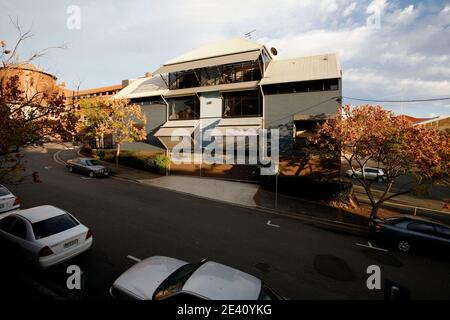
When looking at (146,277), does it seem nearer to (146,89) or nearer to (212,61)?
(212,61)

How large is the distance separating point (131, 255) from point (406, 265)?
9.47 m

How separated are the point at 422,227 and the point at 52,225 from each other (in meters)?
13.0

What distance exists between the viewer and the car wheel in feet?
29.1

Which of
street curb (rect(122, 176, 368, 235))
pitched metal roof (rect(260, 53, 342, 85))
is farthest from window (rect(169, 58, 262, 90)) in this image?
street curb (rect(122, 176, 368, 235))

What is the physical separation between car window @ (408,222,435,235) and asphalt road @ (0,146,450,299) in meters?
1.01

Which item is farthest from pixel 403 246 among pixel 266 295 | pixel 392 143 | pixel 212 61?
pixel 212 61

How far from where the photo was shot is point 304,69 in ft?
64.2

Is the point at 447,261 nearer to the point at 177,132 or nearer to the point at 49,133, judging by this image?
the point at 49,133

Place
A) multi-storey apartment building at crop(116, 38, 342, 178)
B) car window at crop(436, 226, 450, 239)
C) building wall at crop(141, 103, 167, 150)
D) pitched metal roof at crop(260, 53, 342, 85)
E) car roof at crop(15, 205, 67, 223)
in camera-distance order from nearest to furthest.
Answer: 1. car roof at crop(15, 205, 67, 223)
2. car window at crop(436, 226, 450, 239)
3. pitched metal roof at crop(260, 53, 342, 85)
4. multi-storey apartment building at crop(116, 38, 342, 178)
5. building wall at crop(141, 103, 167, 150)

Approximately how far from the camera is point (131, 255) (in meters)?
7.32

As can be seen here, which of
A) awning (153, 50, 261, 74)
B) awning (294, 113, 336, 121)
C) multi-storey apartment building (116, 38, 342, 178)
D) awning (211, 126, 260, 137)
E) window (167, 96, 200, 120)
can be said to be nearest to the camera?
awning (294, 113, 336, 121)

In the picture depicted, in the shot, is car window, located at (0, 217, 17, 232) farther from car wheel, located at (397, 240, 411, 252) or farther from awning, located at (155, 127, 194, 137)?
awning, located at (155, 127, 194, 137)
